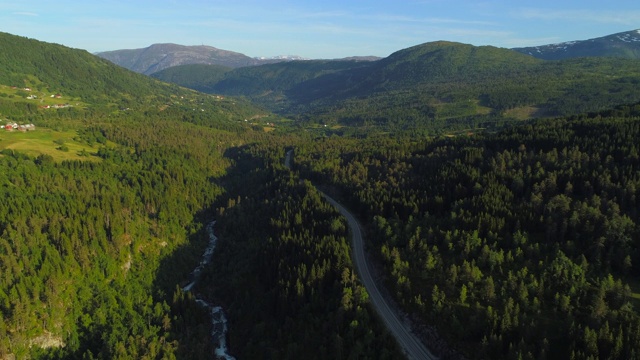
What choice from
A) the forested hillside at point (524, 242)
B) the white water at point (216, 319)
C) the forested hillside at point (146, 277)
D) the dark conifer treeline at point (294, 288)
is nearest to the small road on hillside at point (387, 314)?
the dark conifer treeline at point (294, 288)

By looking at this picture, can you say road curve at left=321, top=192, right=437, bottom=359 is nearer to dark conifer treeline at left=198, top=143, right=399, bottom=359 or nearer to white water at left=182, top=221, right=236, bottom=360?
dark conifer treeline at left=198, top=143, right=399, bottom=359

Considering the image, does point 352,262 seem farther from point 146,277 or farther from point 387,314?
point 146,277

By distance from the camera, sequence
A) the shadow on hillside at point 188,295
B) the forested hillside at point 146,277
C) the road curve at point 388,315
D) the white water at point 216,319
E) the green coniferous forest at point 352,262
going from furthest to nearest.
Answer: the white water at point 216,319
the shadow on hillside at point 188,295
the forested hillside at point 146,277
the road curve at point 388,315
the green coniferous forest at point 352,262

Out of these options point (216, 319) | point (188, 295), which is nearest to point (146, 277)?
point (188, 295)

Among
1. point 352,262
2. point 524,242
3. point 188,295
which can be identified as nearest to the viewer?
point 524,242

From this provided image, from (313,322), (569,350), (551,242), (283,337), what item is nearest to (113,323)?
(283,337)

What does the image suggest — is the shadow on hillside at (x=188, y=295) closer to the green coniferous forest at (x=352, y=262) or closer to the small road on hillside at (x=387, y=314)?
the green coniferous forest at (x=352, y=262)

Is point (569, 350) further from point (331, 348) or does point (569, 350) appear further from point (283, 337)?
point (283, 337)
